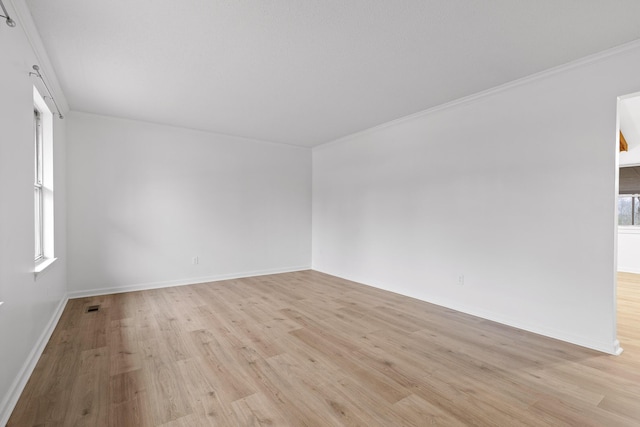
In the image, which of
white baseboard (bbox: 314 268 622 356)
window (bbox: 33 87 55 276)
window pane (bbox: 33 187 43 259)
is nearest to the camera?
white baseboard (bbox: 314 268 622 356)

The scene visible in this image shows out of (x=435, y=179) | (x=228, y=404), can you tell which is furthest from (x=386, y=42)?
(x=228, y=404)

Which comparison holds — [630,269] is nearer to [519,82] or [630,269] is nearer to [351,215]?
[519,82]

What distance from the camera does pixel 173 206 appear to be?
481cm

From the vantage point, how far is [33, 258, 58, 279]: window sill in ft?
7.86

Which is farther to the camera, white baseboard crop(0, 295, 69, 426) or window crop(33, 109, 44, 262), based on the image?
window crop(33, 109, 44, 262)

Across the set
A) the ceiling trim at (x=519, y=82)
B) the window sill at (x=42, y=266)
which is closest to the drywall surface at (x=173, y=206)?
the window sill at (x=42, y=266)

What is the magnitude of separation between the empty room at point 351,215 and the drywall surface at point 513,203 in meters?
0.02

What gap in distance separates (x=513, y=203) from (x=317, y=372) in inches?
103

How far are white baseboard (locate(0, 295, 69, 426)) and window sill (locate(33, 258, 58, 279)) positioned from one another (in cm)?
55

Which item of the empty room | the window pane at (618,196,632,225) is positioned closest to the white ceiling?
the empty room

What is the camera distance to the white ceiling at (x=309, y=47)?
6.68 feet

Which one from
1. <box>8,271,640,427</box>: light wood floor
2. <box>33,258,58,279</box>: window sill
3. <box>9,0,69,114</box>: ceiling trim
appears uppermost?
<box>9,0,69,114</box>: ceiling trim

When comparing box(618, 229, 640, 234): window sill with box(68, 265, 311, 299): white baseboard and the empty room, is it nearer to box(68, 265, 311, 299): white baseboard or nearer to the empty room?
the empty room

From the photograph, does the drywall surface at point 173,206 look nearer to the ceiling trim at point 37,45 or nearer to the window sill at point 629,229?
the ceiling trim at point 37,45
